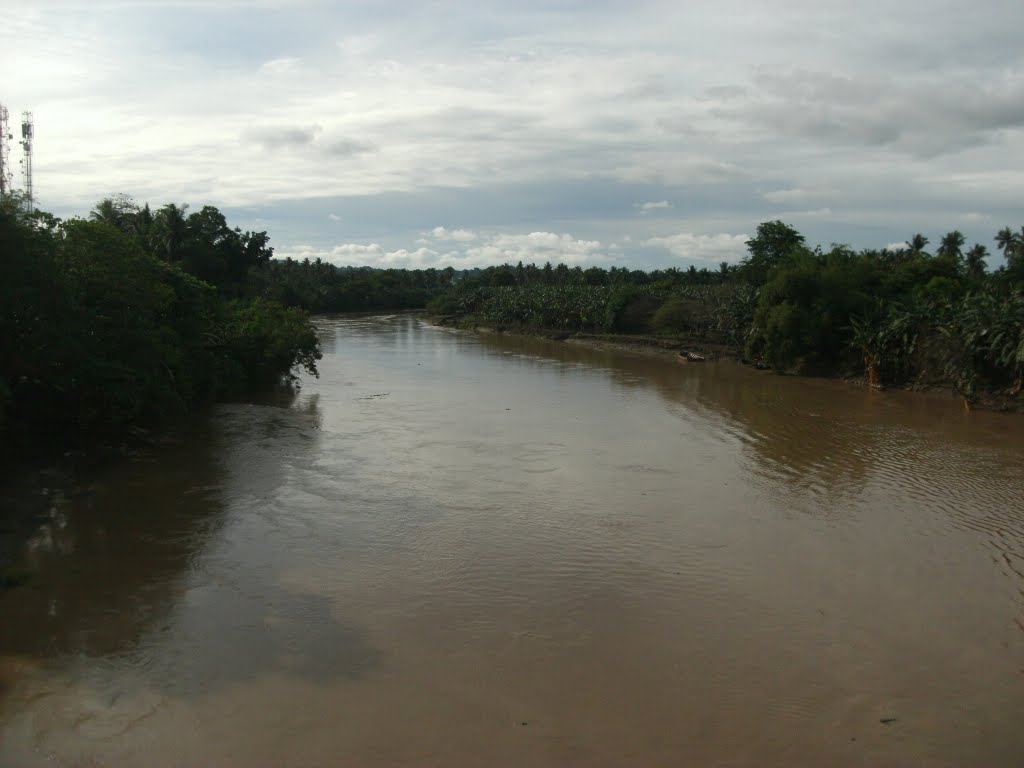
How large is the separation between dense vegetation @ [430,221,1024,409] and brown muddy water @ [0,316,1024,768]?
8.71 metres

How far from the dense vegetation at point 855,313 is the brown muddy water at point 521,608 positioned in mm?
8711

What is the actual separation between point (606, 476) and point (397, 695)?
33.3 feet

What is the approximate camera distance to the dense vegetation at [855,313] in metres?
28.5

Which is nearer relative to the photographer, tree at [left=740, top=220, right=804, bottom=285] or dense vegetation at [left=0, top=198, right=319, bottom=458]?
dense vegetation at [left=0, top=198, right=319, bottom=458]

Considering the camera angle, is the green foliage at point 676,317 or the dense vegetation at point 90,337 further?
the green foliage at point 676,317

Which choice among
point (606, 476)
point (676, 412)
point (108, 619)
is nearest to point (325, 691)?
point (108, 619)

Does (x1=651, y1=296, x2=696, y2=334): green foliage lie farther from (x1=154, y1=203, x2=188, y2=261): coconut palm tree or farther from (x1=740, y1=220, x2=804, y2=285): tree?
(x1=154, y1=203, x2=188, y2=261): coconut palm tree

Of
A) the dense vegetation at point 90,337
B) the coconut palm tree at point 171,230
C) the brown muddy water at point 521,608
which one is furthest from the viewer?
the coconut palm tree at point 171,230

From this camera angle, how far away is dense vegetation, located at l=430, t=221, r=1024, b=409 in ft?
93.6

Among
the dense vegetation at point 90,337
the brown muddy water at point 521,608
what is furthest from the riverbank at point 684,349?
A: the dense vegetation at point 90,337

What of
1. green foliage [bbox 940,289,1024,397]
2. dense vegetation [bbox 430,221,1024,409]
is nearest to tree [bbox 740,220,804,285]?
dense vegetation [bbox 430,221,1024,409]

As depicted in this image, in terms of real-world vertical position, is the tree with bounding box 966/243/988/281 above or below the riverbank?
above

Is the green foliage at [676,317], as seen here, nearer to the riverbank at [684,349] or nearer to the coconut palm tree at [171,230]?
the riverbank at [684,349]

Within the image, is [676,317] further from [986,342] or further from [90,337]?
[90,337]
